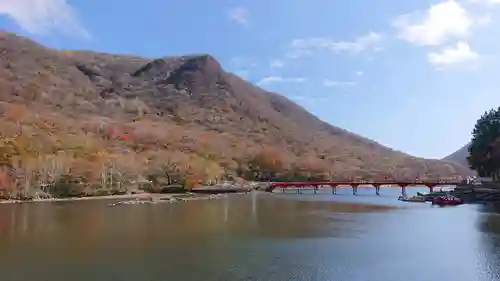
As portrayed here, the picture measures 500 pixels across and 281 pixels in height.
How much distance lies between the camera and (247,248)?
39.7 m

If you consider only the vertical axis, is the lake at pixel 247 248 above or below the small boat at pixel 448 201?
below

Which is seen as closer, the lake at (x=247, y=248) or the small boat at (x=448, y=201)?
the lake at (x=247, y=248)

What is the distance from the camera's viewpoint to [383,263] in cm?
3419

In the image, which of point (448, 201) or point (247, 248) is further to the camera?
point (448, 201)

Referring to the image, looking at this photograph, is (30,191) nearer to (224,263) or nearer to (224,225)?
(224,225)

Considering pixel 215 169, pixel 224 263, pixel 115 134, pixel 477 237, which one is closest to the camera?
pixel 224 263

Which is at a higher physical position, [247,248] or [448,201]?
[448,201]

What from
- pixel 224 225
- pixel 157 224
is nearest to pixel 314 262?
pixel 224 225

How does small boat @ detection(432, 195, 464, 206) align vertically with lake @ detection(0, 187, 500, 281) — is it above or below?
above

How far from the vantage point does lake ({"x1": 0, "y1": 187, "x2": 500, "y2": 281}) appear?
30.7 m

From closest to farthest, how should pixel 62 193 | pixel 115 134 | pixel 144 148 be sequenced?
pixel 62 193 → pixel 144 148 → pixel 115 134

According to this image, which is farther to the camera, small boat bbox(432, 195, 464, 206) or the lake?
small boat bbox(432, 195, 464, 206)

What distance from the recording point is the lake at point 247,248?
30703 millimetres

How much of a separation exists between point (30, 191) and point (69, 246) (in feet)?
210
